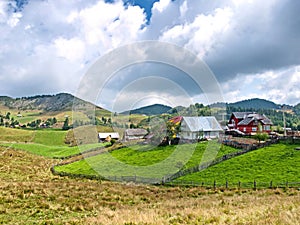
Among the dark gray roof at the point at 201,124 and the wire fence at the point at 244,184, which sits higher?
the dark gray roof at the point at 201,124

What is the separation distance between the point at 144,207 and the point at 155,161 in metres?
25.3

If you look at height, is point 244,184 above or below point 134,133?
below

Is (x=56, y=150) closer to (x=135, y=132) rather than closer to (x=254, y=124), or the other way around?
(x=135, y=132)

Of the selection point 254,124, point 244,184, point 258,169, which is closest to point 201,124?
point 254,124

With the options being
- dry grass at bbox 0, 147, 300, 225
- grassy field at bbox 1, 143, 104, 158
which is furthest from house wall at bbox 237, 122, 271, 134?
dry grass at bbox 0, 147, 300, 225

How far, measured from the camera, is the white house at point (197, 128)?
212 feet

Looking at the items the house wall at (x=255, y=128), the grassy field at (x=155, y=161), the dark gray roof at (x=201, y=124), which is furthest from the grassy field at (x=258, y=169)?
the house wall at (x=255, y=128)

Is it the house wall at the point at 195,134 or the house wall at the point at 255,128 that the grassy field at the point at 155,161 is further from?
the house wall at the point at 255,128

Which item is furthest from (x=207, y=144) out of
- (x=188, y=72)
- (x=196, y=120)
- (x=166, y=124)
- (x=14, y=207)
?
(x=14, y=207)

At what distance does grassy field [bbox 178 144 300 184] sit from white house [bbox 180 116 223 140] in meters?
23.5

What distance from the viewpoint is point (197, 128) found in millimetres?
65312

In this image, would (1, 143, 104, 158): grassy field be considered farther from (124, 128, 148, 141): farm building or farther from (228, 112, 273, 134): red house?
(228, 112, 273, 134): red house

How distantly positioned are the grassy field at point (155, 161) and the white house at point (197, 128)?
11086 millimetres

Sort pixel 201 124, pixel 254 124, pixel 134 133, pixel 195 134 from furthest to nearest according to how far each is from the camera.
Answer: pixel 134 133 → pixel 254 124 → pixel 201 124 → pixel 195 134
